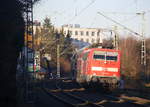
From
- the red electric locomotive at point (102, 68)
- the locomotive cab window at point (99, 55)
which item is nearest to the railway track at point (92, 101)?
the red electric locomotive at point (102, 68)

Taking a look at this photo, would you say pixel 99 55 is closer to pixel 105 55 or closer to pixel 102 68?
pixel 105 55

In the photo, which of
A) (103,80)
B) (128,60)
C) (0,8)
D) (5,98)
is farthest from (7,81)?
(128,60)

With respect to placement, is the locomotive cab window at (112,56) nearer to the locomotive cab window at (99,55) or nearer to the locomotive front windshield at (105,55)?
the locomotive front windshield at (105,55)

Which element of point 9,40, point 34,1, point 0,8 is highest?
point 34,1

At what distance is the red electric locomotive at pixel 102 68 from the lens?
2845cm

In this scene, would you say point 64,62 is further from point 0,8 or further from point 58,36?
point 0,8

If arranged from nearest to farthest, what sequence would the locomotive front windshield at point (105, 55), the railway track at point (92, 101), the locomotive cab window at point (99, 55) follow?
the railway track at point (92, 101), the locomotive cab window at point (99, 55), the locomotive front windshield at point (105, 55)

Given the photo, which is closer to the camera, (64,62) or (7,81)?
(7,81)

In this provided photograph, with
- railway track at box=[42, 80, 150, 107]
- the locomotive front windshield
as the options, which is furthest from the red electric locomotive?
railway track at box=[42, 80, 150, 107]

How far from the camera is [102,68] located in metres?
28.8

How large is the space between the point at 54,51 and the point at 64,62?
10.0 ft

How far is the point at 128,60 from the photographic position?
49750mm

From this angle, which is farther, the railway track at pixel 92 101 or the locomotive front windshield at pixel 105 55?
the locomotive front windshield at pixel 105 55

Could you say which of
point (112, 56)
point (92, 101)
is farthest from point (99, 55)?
point (92, 101)
